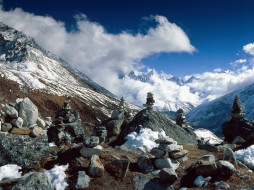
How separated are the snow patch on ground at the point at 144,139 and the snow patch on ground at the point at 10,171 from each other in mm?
9684

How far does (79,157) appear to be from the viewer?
15398 millimetres

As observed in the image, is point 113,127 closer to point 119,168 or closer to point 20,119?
point 20,119

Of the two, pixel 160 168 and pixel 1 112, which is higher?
pixel 160 168

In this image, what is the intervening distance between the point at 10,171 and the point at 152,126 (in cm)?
1424

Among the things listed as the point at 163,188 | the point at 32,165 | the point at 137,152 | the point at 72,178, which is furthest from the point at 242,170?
the point at 32,165

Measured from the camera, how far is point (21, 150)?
1409cm

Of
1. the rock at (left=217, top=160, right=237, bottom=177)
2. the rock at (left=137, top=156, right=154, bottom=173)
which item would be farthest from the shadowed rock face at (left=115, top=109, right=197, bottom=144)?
the rock at (left=217, top=160, right=237, bottom=177)

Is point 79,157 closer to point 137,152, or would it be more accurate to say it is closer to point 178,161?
point 137,152

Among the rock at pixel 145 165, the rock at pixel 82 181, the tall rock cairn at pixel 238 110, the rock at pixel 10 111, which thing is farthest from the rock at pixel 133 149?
the tall rock cairn at pixel 238 110

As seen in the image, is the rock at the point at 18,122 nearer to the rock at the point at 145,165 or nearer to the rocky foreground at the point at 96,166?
the rocky foreground at the point at 96,166

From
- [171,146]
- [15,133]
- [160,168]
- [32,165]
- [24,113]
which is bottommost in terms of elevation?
[32,165]

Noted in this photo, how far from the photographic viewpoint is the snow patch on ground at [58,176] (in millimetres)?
12518

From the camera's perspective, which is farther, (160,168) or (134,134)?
(134,134)

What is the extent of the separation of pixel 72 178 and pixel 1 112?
7.48 meters
